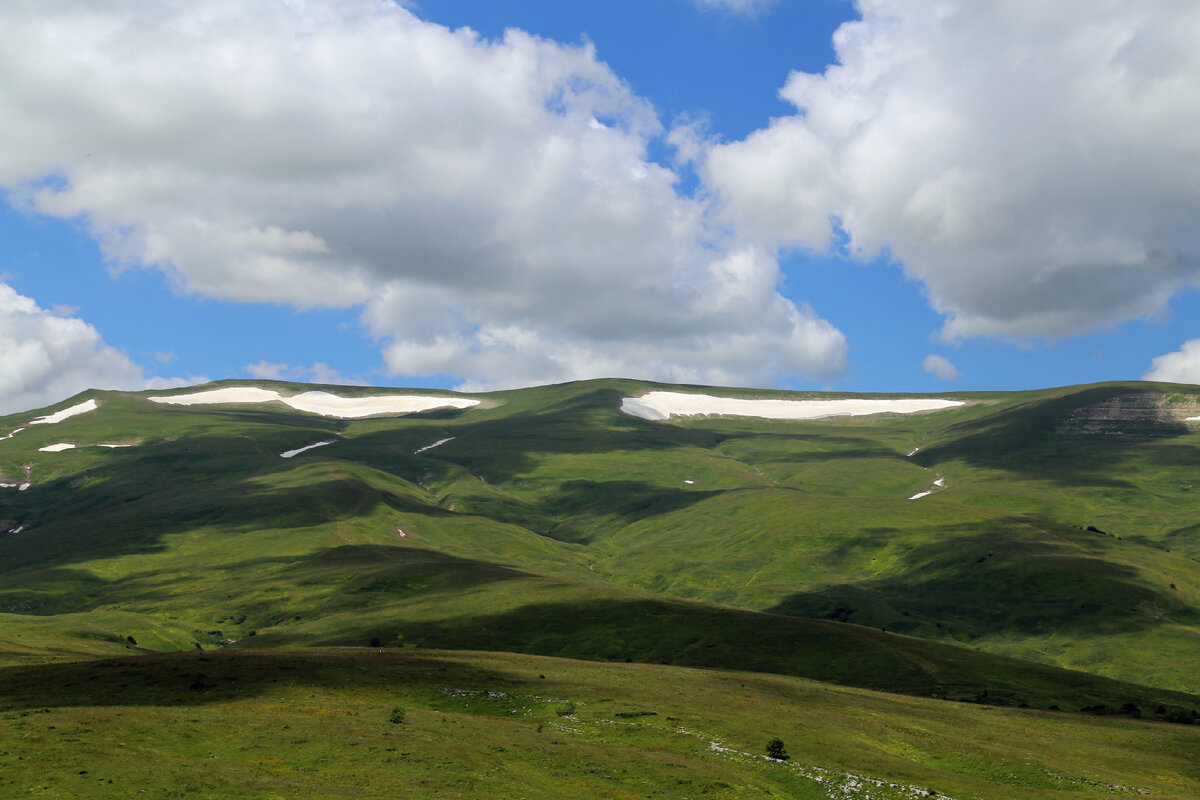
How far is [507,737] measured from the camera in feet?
181

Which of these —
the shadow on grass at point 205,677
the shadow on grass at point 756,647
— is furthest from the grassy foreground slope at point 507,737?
Answer: the shadow on grass at point 756,647

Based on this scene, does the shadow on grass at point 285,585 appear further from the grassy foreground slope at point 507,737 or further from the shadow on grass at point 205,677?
the shadow on grass at point 205,677

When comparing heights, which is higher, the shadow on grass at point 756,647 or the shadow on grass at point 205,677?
the shadow on grass at point 205,677

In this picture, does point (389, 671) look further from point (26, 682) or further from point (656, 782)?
point (656, 782)

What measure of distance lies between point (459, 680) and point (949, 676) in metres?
61.8

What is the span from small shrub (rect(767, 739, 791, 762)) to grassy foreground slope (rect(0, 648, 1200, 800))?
90cm

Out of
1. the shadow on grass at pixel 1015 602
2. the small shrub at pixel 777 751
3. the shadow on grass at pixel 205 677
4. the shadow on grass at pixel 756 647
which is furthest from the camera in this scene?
the shadow on grass at pixel 1015 602

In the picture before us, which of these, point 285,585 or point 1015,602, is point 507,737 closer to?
point 285,585

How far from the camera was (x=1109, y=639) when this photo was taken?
15938 centimetres

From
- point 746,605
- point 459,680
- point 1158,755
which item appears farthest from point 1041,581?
point 459,680

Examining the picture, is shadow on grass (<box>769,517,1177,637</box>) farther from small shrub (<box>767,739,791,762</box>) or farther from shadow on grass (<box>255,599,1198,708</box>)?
small shrub (<box>767,739,791,762</box>)

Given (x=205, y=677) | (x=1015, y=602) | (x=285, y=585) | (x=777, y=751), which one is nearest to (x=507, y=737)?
(x=777, y=751)

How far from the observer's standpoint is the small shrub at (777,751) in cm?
5694

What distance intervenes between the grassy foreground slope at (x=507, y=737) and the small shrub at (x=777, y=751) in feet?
2.94
